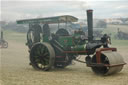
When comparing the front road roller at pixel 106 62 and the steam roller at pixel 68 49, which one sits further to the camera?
the steam roller at pixel 68 49

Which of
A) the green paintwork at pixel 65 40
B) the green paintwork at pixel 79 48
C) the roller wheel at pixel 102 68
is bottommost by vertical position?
the roller wheel at pixel 102 68

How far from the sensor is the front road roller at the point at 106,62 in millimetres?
7424

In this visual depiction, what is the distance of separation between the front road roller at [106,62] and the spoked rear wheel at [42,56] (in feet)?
5.79

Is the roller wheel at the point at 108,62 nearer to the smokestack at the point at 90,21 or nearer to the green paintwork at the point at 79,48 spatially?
the green paintwork at the point at 79,48

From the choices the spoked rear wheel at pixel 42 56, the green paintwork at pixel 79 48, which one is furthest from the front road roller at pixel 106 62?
the spoked rear wheel at pixel 42 56

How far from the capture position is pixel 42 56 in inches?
364

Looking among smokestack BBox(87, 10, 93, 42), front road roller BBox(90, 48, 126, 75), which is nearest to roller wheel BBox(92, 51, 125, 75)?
front road roller BBox(90, 48, 126, 75)

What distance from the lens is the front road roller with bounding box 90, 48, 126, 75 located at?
742 cm

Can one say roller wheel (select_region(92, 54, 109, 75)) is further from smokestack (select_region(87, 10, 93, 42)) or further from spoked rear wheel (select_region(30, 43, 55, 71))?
spoked rear wheel (select_region(30, 43, 55, 71))

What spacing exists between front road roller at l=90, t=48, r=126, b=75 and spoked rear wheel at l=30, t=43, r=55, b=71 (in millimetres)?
1763

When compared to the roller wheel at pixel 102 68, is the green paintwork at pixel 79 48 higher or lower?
higher

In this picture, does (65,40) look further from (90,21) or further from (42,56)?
(90,21)

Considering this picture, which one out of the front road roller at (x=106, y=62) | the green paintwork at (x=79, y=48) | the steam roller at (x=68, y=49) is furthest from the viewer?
the green paintwork at (x=79, y=48)

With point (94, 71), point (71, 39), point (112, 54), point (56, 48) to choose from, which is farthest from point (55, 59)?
point (112, 54)
